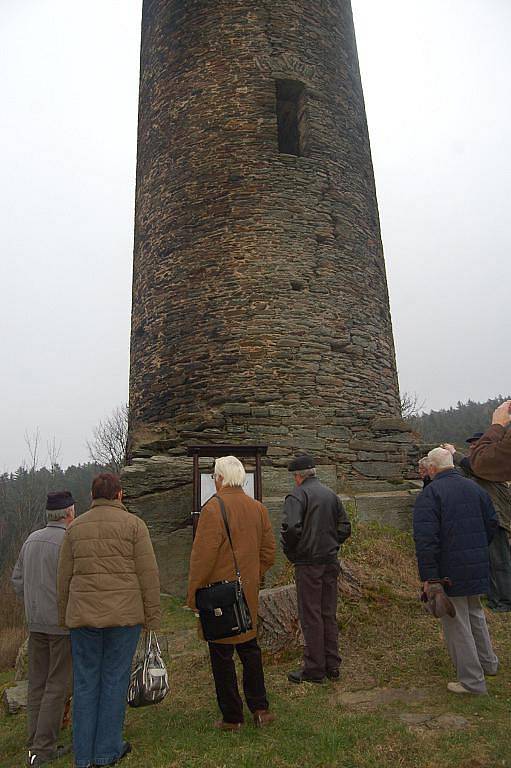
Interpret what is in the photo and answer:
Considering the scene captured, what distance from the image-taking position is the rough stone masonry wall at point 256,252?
8.89 m

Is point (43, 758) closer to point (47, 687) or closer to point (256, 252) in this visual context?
point (47, 687)

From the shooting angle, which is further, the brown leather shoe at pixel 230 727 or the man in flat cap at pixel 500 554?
the man in flat cap at pixel 500 554

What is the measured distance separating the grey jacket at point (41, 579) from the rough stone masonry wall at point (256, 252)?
15.3ft

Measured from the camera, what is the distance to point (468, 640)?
378cm

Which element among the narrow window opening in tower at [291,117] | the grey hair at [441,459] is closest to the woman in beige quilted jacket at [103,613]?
the grey hair at [441,459]

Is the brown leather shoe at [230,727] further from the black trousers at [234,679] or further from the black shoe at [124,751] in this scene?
the black shoe at [124,751]

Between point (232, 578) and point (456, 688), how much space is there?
5.80 feet

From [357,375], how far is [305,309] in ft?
4.68

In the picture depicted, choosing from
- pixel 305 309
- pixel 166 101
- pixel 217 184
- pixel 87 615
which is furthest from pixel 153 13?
pixel 87 615

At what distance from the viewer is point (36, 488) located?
32281 mm

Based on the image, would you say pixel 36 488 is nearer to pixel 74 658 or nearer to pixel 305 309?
pixel 305 309

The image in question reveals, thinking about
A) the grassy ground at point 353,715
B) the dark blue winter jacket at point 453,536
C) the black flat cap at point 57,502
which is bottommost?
the grassy ground at point 353,715

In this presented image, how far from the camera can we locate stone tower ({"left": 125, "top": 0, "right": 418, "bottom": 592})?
883 cm

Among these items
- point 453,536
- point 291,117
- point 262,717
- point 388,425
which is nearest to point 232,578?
point 262,717
